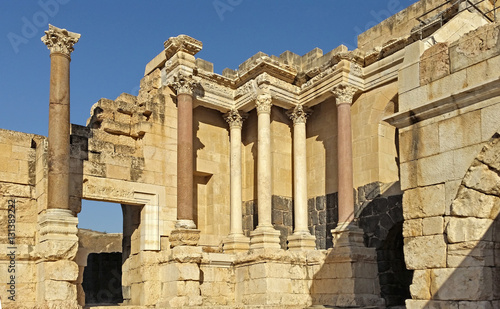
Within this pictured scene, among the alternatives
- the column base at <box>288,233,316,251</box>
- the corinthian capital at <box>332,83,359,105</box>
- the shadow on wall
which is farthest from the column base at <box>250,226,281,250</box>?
the shadow on wall

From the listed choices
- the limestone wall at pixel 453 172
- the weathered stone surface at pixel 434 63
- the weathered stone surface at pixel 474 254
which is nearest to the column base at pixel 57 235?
the limestone wall at pixel 453 172

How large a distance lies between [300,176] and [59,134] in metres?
7.21

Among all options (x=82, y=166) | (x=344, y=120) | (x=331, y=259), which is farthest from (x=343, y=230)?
(x=82, y=166)

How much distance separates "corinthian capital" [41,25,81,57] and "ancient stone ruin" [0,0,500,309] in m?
0.04

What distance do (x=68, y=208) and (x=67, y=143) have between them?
1.51 metres

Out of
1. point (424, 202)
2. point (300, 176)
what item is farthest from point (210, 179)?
point (424, 202)

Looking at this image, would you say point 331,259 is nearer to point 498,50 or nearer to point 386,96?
point 386,96

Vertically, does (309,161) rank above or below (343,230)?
above

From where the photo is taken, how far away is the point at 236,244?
1642 cm

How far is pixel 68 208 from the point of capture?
13.2m

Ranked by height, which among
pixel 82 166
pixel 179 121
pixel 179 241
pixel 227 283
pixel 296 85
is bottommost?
pixel 227 283

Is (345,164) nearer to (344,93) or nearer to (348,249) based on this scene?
(344,93)

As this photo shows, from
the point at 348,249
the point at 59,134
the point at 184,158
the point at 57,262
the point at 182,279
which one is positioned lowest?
the point at 182,279

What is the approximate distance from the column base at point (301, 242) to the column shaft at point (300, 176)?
235 millimetres
